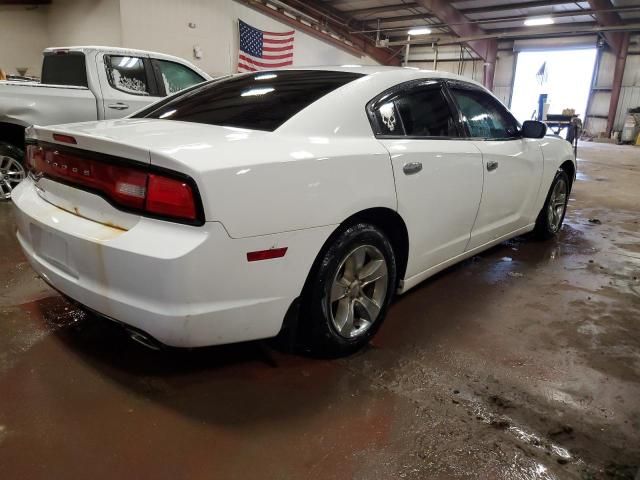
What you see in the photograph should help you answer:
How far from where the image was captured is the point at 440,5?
15.2 meters

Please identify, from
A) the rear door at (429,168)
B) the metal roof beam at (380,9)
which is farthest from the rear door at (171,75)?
the metal roof beam at (380,9)

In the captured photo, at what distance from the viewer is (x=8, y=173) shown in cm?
475

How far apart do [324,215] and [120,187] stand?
771 millimetres

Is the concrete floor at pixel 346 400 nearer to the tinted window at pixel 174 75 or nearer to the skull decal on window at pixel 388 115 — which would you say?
the skull decal on window at pixel 388 115

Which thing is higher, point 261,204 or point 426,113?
point 426,113

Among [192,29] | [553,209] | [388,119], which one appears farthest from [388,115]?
[192,29]

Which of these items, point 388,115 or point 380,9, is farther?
point 380,9

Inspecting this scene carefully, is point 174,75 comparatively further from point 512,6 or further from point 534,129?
point 512,6

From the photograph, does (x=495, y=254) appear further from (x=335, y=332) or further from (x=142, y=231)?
(x=142, y=231)

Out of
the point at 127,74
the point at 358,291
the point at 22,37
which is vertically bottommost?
the point at 358,291

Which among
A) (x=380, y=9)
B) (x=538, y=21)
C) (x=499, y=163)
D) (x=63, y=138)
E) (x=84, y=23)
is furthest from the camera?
(x=380, y=9)

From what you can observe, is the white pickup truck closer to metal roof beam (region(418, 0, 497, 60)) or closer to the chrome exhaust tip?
the chrome exhaust tip

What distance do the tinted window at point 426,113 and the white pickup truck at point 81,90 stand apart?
12.0ft

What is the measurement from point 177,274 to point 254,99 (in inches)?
43.8
